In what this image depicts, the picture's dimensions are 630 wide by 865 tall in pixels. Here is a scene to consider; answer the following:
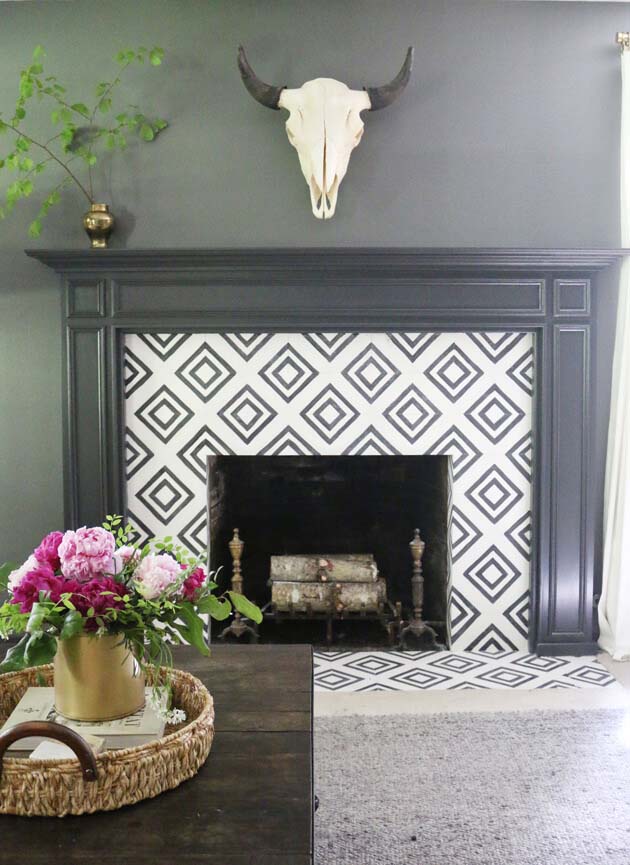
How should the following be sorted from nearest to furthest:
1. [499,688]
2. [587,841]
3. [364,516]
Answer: [587,841]
[499,688]
[364,516]

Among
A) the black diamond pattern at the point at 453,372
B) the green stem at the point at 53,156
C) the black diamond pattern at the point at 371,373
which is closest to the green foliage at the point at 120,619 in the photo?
the black diamond pattern at the point at 371,373

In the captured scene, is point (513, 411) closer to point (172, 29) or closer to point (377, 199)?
point (377, 199)

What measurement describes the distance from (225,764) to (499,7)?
10.3ft

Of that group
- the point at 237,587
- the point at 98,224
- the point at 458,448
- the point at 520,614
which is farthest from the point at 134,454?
the point at 520,614

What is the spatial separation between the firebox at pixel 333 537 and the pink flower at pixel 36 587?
82.9 inches

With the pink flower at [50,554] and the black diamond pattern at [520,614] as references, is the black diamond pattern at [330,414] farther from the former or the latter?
the pink flower at [50,554]

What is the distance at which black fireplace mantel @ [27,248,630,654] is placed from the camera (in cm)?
321

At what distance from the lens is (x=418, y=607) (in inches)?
140

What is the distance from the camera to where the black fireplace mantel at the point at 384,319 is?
3.21 m

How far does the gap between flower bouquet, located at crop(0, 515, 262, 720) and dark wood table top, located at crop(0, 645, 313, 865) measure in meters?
0.22

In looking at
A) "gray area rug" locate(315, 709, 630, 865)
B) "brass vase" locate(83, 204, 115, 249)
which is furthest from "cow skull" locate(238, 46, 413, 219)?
"gray area rug" locate(315, 709, 630, 865)

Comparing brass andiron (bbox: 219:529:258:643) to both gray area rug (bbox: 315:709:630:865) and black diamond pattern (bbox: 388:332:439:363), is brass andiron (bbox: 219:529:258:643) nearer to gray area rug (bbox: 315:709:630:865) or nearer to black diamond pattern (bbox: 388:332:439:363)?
gray area rug (bbox: 315:709:630:865)

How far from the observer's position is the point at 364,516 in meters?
3.67

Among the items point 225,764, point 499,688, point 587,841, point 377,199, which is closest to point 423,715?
point 499,688
